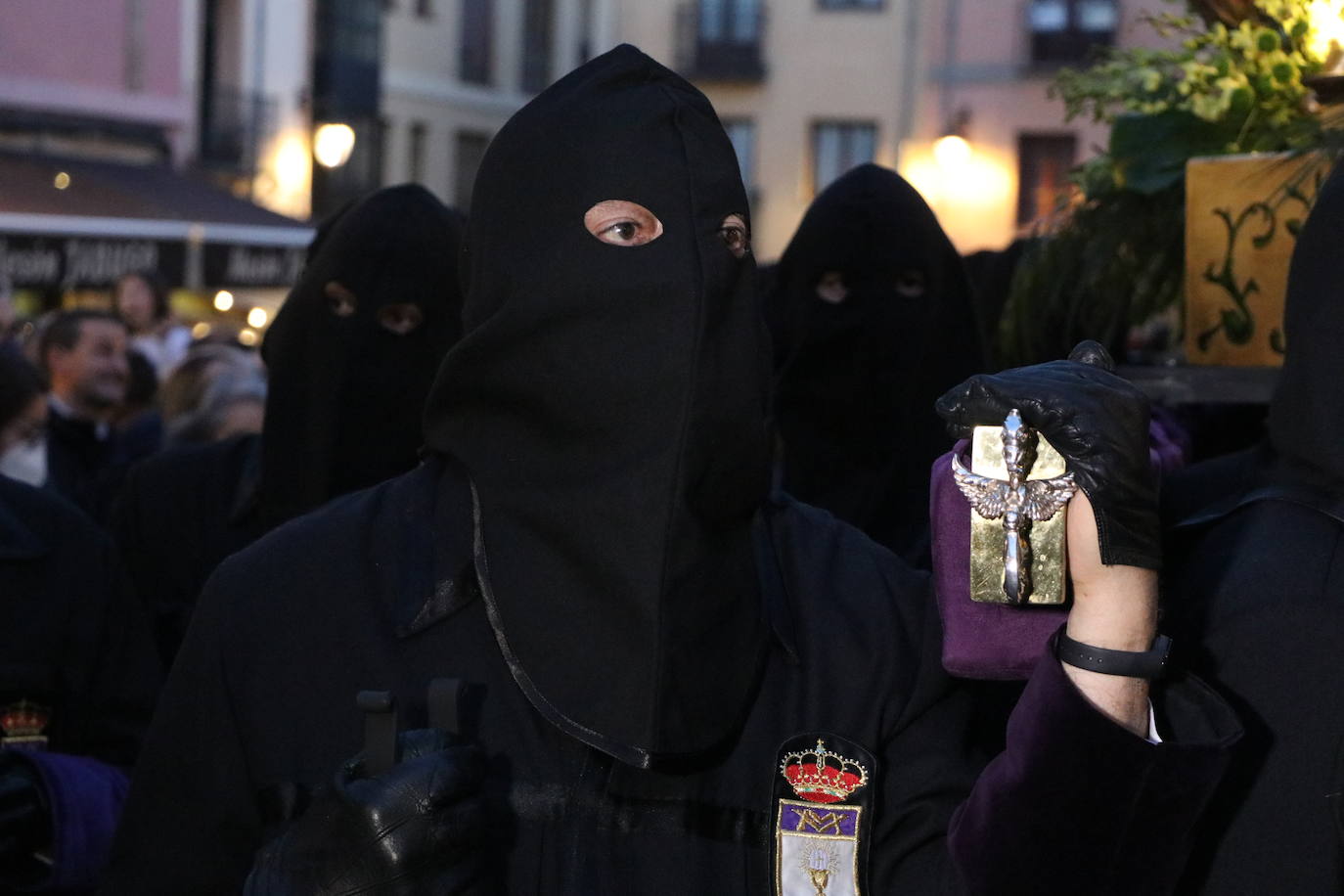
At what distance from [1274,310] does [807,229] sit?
62.8 inches

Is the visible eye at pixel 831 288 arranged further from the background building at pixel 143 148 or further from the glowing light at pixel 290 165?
the glowing light at pixel 290 165

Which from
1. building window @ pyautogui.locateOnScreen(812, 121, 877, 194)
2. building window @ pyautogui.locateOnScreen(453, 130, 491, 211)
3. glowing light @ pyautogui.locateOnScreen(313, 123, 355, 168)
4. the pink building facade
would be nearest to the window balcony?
building window @ pyautogui.locateOnScreen(812, 121, 877, 194)

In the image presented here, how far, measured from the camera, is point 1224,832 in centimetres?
225

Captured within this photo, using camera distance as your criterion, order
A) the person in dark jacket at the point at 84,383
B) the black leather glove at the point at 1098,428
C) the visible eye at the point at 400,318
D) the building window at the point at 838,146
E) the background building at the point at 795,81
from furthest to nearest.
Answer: the building window at the point at 838,146, the background building at the point at 795,81, the person in dark jacket at the point at 84,383, the visible eye at the point at 400,318, the black leather glove at the point at 1098,428

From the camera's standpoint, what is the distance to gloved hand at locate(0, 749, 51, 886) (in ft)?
9.84

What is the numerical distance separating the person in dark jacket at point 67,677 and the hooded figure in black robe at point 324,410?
2.10ft

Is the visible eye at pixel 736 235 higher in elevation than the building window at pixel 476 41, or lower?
lower

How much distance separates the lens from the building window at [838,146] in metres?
33.2

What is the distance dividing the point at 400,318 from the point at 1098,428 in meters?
2.50

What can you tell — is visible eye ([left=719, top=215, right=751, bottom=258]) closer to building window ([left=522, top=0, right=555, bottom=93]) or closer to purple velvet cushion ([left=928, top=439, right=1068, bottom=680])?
purple velvet cushion ([left=928, top=439, right=1068, bottom=680])

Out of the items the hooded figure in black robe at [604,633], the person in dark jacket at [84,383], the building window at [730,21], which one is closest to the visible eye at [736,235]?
the hooded figure in black robe at [604,633]

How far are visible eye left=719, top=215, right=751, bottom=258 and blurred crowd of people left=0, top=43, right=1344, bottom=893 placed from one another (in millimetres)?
42

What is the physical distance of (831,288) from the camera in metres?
4.55

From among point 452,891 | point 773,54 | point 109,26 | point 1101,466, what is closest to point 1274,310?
point 1101,466
